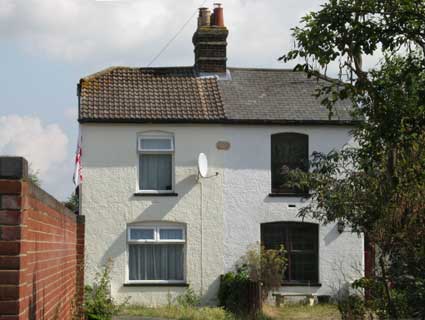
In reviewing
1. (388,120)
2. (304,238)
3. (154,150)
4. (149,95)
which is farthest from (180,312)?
(388,120)

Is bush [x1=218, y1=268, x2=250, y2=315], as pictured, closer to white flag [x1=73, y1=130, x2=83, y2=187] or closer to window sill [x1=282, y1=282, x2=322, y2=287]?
window sill [x1=282, y1=282, x2=322, y2=287]

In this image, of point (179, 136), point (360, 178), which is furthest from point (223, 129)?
point (360, 178)

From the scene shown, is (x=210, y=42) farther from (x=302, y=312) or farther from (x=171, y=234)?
(x=302, y=312)

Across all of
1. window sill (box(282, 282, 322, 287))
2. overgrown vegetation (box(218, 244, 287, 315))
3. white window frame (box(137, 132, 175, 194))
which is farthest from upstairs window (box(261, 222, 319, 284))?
white window frame (box(137, 132, 175, 194))

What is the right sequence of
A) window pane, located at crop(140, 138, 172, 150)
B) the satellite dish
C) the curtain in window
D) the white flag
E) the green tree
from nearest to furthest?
the green tree < the white flag < the satellite dish < the curtain in window < window pane, located at crop(140, 138, 172, 150)

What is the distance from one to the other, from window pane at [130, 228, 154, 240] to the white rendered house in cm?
3

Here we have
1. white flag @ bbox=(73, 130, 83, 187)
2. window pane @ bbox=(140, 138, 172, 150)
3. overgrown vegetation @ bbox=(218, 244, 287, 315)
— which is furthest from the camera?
window pane @ bbox=(140, 138, 172, 150)

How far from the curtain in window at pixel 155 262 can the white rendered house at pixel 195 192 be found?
0.03m

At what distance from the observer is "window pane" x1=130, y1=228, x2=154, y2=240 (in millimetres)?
27703

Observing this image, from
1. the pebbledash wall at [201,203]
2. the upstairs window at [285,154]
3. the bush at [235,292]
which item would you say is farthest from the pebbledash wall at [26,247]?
the upstairs window at [285,154]

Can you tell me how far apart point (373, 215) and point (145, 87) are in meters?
17.4

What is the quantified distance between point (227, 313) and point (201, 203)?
4.39m

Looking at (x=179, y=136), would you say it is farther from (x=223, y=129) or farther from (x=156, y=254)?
(x=156, y=254)

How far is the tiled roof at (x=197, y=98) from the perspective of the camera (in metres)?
27.9
